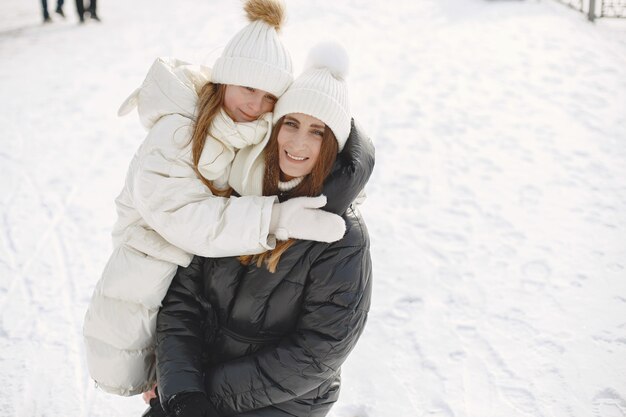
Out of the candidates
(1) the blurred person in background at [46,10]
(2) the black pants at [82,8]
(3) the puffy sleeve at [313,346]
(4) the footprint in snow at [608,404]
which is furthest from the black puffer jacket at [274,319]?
(1) the blurred person in background at [46,10]

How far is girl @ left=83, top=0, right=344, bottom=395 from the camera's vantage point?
2.25 meters

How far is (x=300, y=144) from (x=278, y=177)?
0.58 feet

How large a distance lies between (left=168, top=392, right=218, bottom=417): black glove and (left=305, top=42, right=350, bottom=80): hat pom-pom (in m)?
1.25

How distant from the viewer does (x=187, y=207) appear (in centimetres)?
227

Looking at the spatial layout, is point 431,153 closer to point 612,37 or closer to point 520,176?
point 520,176

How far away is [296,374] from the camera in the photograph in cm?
234

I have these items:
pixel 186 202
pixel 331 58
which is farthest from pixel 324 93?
pixel 186 202

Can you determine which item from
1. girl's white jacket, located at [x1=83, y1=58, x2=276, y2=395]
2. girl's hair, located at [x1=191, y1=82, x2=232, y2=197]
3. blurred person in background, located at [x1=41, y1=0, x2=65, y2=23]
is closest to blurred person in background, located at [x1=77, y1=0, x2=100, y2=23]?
blurred person in background, located at [x1=41, y1=0, x2=65, y2=23]

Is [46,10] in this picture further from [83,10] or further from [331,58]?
[331,58]

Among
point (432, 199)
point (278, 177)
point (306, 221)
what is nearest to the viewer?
point (306, 221)

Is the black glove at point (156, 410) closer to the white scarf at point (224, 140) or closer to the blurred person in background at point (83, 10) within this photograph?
the white scarf at point (224, 140)

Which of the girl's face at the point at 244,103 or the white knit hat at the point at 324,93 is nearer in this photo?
the white knit hat at the point at 324,93

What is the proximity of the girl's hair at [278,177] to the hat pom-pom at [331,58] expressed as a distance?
0.74 feet

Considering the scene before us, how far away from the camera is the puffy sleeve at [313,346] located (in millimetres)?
2314
